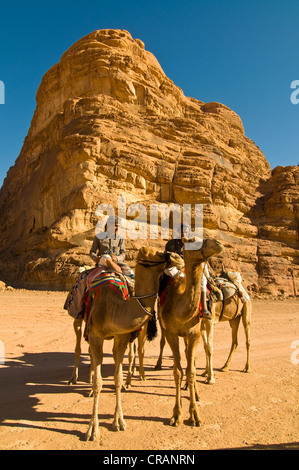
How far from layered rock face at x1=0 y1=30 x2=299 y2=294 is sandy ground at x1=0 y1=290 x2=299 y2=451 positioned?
695 inches

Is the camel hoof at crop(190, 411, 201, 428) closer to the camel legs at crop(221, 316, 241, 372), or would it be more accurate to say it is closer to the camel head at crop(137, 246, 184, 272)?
the camel head at crop(137, 246, 184, 272)

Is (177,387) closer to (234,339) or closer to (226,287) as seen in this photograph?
(226,287)

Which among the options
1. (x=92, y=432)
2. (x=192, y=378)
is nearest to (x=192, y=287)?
(x=192, y=378)

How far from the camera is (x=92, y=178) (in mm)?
31156

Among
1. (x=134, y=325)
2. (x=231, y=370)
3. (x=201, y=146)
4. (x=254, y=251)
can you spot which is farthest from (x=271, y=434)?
(x=201, y=146)

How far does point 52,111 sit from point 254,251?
38.4m

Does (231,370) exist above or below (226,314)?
below

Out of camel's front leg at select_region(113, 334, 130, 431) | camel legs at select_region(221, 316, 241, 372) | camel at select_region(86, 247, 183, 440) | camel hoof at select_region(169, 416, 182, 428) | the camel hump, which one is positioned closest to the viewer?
camel at select_region(86, 247, 183, 440)

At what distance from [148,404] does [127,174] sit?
95.1 feet

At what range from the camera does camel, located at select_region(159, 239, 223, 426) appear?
13.9ft

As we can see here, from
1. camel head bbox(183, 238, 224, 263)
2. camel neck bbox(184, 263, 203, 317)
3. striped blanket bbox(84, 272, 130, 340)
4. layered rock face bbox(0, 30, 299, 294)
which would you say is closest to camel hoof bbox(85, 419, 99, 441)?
striped blanket bbox(84, 272, 130, 340)

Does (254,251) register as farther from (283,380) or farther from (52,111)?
(52,111)

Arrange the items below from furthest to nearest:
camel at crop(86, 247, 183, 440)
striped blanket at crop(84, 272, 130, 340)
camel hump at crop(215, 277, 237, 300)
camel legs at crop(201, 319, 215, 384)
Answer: camel hump at crop(215, 277, 237, 300), camel legs at crop(201, 319, 215, 384), striped blanket at crop(84, 272, 130, 340), camel at crop(86, 247, 183, 440)

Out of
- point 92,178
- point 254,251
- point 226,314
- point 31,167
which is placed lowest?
point 226,314
